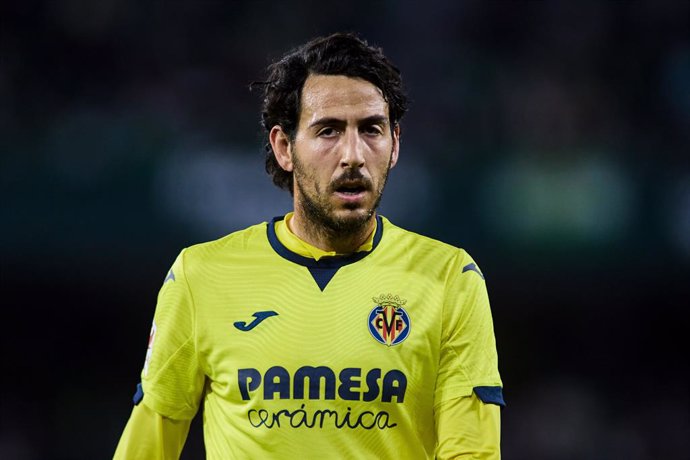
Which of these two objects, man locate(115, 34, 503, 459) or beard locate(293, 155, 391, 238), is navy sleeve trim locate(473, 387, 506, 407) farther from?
beard locate(293, 155, 391, 238)

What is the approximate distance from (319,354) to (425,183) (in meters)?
3.56

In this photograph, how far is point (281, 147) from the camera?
302cm

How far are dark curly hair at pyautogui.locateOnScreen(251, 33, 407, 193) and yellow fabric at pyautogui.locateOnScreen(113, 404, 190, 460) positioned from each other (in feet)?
2.84

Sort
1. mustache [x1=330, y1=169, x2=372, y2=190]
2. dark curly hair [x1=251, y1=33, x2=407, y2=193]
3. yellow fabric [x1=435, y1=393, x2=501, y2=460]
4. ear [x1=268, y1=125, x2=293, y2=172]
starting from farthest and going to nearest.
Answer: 1. ear [x1=268, y1=125, x2=293, y2=172]
2. dark curly hair [x1=251, y1=33, x2=407, y2=193]
3. mustache [x1=330, y1=169, x2=372, y2=190]
4. yellow fabric [x1=435, y1=393, x2=501, y2=460]

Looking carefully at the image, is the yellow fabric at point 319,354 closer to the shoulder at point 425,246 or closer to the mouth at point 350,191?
the shoulder at point 425,246

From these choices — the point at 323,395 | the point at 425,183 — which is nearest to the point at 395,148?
the point at 323,395

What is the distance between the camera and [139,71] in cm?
621

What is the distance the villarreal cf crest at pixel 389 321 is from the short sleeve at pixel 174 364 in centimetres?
53

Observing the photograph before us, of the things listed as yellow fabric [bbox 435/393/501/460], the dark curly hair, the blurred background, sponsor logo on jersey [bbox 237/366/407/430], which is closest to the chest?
sponsor logo on jersey [bbox 237/366/407/430]

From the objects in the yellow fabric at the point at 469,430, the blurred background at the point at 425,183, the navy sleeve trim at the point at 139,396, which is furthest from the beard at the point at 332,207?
the blurred background at the point at 425,183

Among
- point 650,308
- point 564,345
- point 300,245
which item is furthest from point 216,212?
point 300,245

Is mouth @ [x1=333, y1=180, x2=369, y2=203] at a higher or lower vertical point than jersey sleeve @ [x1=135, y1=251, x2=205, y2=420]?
higher

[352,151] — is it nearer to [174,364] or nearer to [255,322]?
[255,322]

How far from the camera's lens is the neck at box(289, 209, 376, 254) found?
2.87 meters
